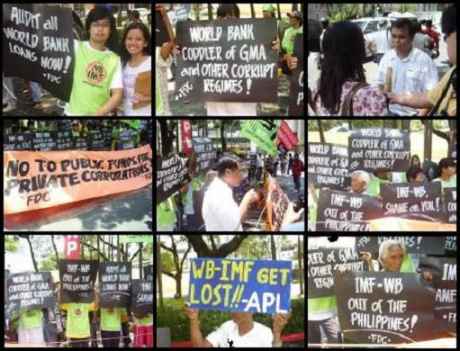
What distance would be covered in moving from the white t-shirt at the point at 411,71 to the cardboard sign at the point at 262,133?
79cm

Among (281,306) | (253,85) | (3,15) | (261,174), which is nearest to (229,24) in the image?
(253,85)

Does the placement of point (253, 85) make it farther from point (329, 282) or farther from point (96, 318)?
point (96, 318)

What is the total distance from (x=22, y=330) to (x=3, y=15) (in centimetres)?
218

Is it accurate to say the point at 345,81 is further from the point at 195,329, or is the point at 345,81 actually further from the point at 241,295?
the point at 195,329

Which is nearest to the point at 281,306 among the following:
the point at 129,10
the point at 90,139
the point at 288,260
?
the point at 288,260

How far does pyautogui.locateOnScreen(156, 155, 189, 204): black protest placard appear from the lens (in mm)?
6547

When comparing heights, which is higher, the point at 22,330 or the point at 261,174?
the point at 261,174

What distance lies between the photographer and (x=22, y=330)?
662 centimetres

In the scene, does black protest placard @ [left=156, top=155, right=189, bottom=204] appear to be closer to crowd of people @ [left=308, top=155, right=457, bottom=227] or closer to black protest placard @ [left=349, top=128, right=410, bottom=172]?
crowd of people @ [left=308, top=155, right=457, bottom=227]

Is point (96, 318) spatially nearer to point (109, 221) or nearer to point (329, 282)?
point (109, 221)

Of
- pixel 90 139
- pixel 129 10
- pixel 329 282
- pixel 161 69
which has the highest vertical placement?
pixel 129 10

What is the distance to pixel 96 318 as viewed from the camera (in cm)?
661

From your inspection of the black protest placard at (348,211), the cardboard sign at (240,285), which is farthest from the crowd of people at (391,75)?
the cardboard sign at (240,285)

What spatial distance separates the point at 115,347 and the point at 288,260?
Answer: 135 cm
